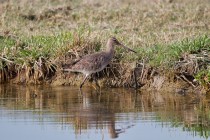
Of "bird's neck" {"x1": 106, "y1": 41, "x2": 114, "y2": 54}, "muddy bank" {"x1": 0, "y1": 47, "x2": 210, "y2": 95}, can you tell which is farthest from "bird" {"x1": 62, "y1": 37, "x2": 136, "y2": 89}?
"muddy bank" {"x1": 0, "y1": 47, "x2": 210, "y2": 95}

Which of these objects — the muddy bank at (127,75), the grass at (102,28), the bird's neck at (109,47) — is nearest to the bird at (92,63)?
the bird's neck at (109,47)

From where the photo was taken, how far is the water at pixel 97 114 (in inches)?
463

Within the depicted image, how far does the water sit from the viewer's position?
11758 mm

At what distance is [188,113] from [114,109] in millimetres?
1206

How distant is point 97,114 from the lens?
12992 millimetres

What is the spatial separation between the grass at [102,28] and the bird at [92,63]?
1.33 ft

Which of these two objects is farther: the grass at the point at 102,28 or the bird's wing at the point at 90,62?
the grass at the point at 102,28

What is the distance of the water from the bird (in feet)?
1.26

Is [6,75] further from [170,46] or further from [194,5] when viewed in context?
[194,5]

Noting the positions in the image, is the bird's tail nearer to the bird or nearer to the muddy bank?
the bird

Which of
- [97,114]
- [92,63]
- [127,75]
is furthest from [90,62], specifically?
[97,114]

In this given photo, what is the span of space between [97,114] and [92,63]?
7.20ft

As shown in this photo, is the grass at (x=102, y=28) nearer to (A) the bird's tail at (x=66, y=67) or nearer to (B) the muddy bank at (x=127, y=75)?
(B) the muddy bank at (x=127, y=75)

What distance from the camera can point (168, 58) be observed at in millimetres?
15000
